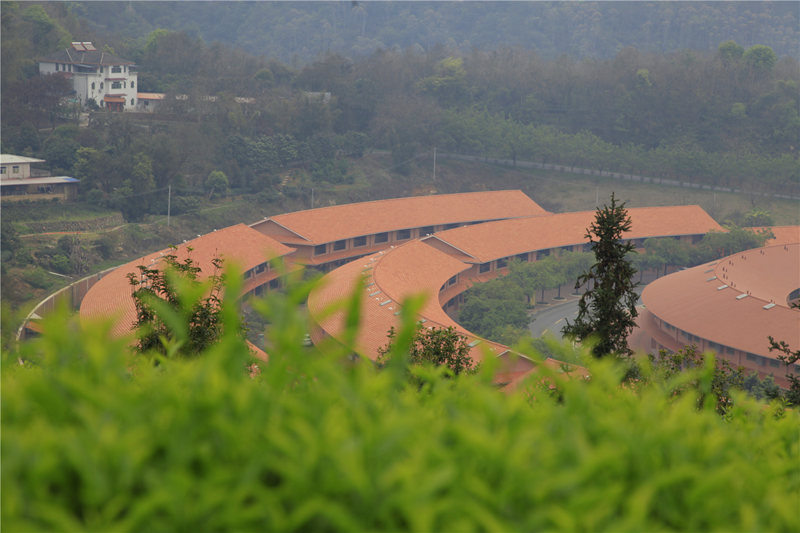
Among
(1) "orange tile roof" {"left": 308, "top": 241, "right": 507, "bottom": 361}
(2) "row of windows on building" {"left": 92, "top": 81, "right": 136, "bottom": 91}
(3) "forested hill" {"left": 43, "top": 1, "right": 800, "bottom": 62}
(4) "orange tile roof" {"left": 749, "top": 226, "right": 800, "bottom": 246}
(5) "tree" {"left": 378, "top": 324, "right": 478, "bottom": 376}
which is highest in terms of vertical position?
(3) "forested hill" {"left": 43, "top": 1, "right": 800, "bottom": 62}

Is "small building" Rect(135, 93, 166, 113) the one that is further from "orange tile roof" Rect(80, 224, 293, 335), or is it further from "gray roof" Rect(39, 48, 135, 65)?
"orange tile roof" Rect(80, 224, 293, 335)

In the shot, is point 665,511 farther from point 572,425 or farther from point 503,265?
point 503,265

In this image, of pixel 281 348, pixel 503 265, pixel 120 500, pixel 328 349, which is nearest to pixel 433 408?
pixel 328 349

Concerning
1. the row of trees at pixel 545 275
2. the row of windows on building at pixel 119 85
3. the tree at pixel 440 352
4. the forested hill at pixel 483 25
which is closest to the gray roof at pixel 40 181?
the row of windows on building at pixel 119 85

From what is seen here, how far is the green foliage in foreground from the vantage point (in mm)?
2520

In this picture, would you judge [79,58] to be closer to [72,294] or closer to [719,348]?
[72,294]

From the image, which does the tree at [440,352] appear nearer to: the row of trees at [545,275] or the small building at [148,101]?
the row of trees at [545,275]

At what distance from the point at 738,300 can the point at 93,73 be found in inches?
1660

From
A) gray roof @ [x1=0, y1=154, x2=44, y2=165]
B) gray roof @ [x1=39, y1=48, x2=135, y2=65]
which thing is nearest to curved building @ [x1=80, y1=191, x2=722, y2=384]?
gray roof @ [x1=0, y1=154, x2=44, y2=165]

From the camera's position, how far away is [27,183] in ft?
122

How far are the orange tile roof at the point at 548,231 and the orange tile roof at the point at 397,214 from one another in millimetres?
4250

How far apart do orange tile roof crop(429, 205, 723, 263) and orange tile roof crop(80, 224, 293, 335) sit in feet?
27.8

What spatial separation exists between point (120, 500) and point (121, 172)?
3990 cm

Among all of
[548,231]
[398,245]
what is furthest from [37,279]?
[548,231]
